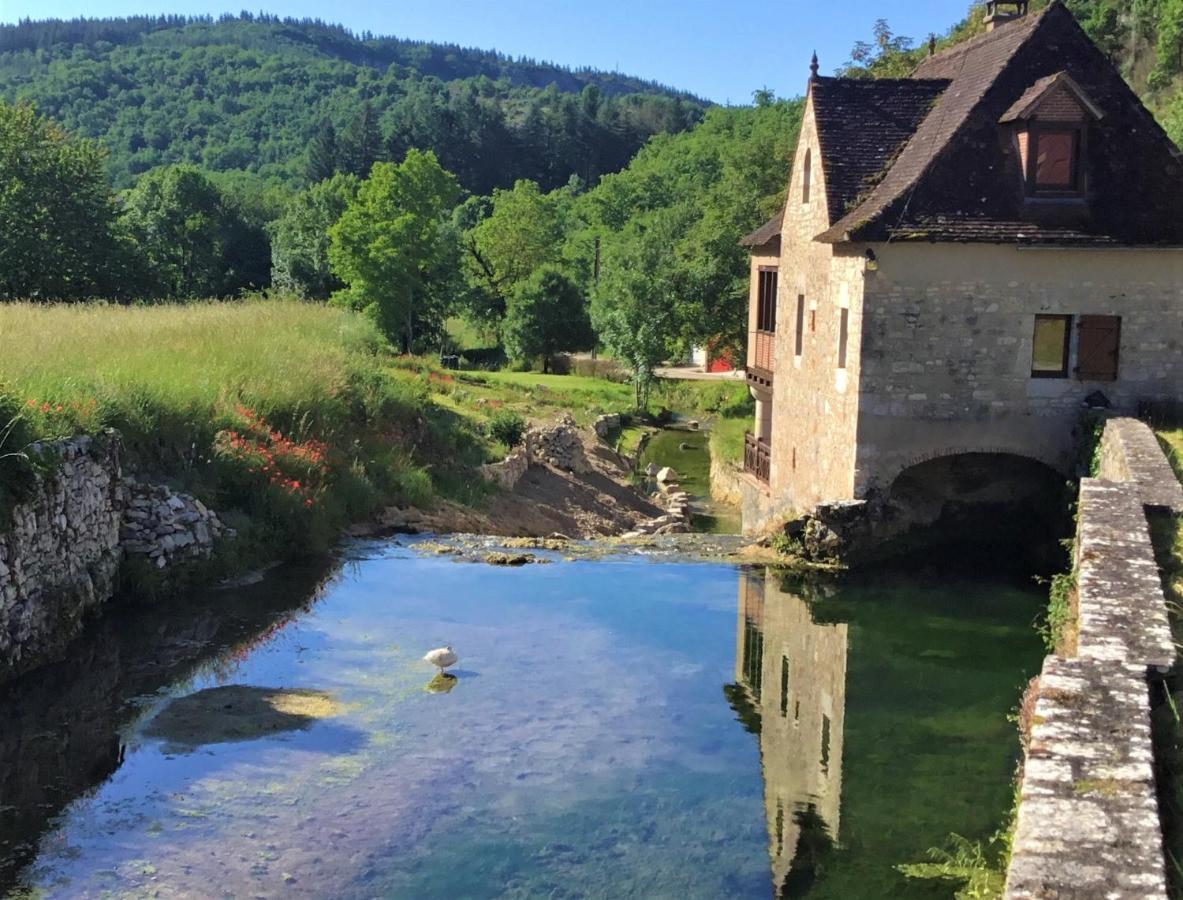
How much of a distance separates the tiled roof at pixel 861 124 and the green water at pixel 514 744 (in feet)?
23.6

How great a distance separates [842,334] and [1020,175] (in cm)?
344

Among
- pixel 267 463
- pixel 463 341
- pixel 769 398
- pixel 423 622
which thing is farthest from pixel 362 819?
pixel 463 341

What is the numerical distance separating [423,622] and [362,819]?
5284 millimetres

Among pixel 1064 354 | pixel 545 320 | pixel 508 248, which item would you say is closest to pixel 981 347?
pixel 1064 354

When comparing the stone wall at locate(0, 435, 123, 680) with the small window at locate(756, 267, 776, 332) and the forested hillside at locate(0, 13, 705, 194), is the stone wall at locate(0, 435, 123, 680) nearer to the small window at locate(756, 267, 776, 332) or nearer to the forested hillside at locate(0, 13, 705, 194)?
the small window at locate(756, 267, 776, 332)

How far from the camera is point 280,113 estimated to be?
530 ft

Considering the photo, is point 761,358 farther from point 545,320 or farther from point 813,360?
point 545,320

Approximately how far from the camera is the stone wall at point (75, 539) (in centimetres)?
1147

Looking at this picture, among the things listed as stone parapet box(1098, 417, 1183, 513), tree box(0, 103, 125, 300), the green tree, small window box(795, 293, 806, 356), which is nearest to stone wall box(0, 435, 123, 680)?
stone parapet box(1098, 417, 1183, 513)

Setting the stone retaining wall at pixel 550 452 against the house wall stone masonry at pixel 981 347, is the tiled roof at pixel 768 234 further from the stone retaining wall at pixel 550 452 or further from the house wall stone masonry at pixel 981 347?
the stone retaining wall at pixel 550 452

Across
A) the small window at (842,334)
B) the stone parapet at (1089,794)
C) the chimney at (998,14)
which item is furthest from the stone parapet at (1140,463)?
the chimney at (998,14)

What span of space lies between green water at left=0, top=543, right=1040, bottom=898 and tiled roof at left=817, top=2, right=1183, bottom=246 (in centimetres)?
537

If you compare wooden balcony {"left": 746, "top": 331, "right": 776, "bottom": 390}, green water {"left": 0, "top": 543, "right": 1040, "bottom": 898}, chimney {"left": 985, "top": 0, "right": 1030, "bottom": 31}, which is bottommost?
green water {"left": 0, "top": 543, "right": 1040, "bottom": 898}

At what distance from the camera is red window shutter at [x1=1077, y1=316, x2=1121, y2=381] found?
55.0 feet
